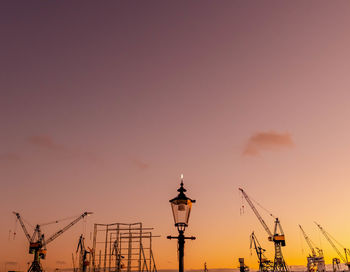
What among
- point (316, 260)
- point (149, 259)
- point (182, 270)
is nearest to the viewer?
point (182, 270)

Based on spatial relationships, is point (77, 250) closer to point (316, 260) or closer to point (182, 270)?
point (316, 260)

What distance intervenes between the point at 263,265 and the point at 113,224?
501ft

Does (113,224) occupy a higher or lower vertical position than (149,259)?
higher

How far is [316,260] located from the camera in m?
189

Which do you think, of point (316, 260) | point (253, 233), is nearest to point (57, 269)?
point (253, 233)

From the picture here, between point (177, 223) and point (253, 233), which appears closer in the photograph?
point (177, 223)

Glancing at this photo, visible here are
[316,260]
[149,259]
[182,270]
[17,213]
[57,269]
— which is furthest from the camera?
[316,260]

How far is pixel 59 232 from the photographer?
15600cm

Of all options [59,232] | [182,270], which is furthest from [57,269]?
[182,270]

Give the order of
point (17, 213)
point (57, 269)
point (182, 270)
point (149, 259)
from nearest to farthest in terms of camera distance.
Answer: point (182, 270) < point (149, 259) < point (17, 213) < point (57, 269)

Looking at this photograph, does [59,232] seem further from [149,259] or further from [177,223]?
[177,223]

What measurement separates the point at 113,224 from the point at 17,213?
142 m

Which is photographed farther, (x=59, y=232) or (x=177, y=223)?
(x=59, y=232)

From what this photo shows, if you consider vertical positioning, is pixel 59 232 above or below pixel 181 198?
above
